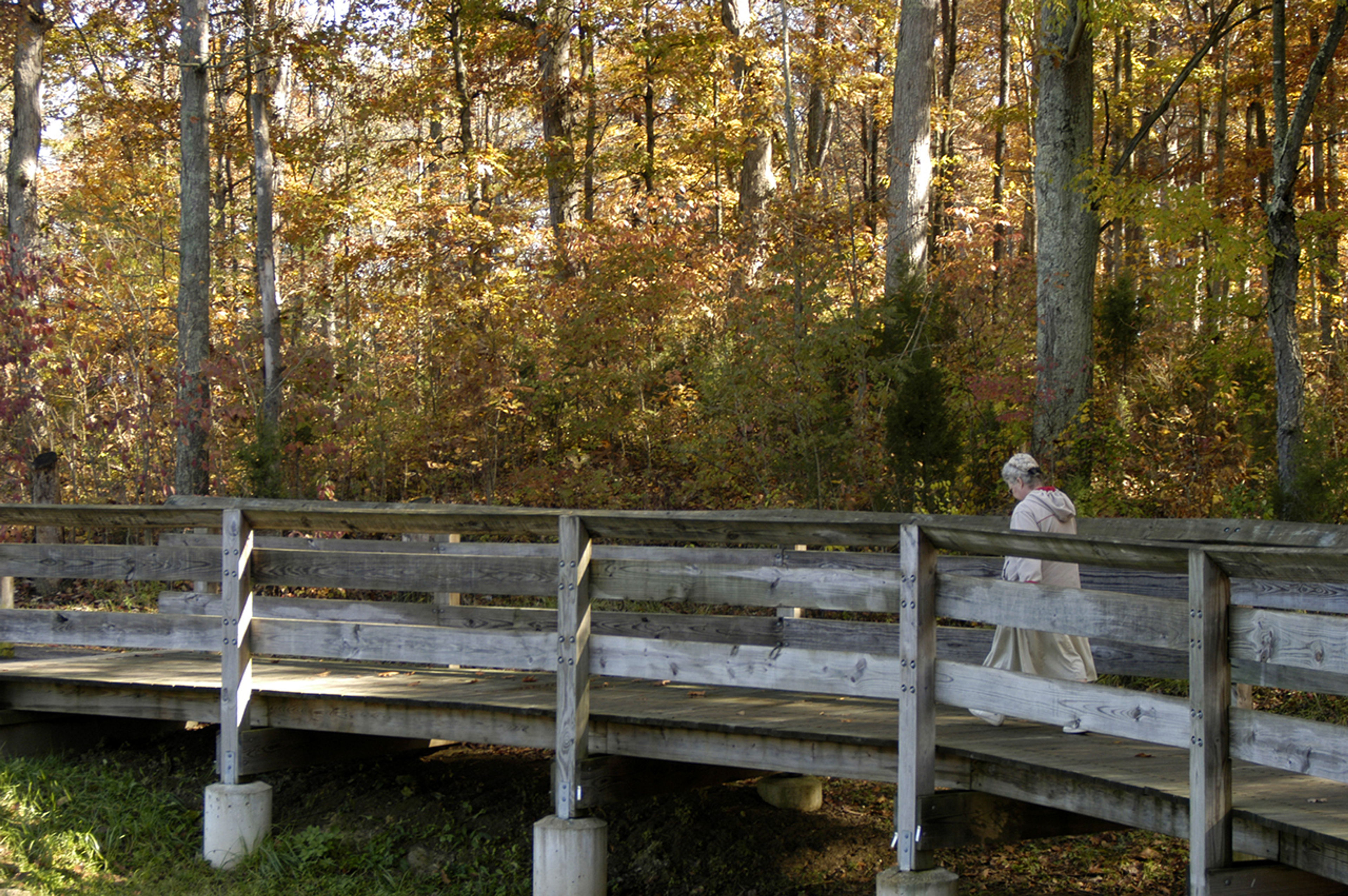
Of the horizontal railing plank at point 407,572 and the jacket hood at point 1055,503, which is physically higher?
the jacket hood at point 1055,503

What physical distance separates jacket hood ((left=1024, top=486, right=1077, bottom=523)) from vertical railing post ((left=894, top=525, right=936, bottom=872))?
1.54 m

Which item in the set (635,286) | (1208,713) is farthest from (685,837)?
(635,286)

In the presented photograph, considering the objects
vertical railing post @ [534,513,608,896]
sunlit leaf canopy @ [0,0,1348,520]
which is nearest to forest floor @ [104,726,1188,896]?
vertical railing post @ [534,513,608,896]

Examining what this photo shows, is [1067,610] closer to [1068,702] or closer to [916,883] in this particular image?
[1068,702]

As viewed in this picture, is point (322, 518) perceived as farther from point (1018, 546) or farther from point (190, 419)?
point (190, 419)

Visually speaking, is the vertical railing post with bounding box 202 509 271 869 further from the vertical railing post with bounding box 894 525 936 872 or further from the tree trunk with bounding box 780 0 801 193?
the tree trunk with bounding box 780 0 801 193

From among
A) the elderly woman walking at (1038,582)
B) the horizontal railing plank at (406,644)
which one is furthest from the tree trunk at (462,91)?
the elderly woman walking at (1038,582)

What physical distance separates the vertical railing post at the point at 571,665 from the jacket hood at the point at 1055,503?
8.03 feet

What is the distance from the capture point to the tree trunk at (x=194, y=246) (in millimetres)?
15242

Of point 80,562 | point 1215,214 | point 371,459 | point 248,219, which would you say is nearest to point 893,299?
point 1215,214

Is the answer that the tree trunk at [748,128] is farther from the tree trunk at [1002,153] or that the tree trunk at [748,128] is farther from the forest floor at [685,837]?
the forest floor at [685,837]

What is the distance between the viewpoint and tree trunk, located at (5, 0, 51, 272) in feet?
52.8

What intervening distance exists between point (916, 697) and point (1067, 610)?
0.78 meters

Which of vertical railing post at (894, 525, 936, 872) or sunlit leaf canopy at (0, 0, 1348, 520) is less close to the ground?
sunlit leaf canopy at (0, 0, 1348, 520)
